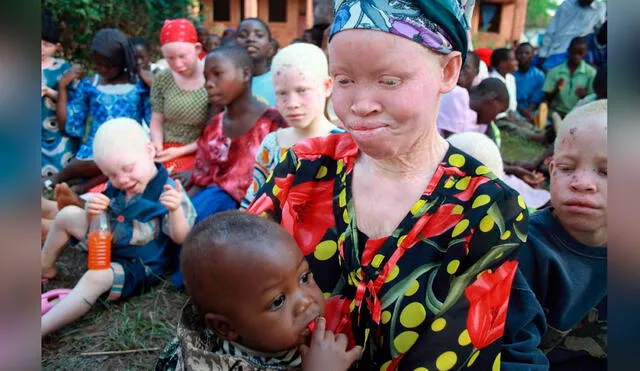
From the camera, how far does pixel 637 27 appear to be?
635 millimetres

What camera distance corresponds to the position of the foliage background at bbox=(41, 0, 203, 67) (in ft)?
28.2

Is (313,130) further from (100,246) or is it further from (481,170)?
(481,170)

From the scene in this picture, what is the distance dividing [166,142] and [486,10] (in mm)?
17215

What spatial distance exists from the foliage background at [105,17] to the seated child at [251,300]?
26.2ft

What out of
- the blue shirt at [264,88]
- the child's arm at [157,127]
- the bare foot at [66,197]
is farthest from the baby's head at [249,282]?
the child's arm at [157,127]

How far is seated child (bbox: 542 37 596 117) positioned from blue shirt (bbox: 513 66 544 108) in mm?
1084

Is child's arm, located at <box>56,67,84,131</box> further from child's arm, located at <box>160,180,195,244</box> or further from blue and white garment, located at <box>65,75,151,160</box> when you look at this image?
child's arm, located at <box>160,180,195,244</box>

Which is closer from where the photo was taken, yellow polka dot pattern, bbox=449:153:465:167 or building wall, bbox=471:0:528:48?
yellow polka dot pattern, bbox=449:153:465:167

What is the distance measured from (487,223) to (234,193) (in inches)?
112

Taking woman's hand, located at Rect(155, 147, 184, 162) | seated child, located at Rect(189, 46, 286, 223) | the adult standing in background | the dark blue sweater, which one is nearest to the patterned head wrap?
the dark blue sweater

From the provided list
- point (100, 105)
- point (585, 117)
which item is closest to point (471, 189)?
point (585, 117)

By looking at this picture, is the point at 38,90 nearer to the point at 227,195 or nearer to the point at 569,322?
the point at 569,322

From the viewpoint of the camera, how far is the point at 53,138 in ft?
19.4

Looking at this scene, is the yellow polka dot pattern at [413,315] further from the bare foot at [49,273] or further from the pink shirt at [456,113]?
the pink shirt at [456,113]
